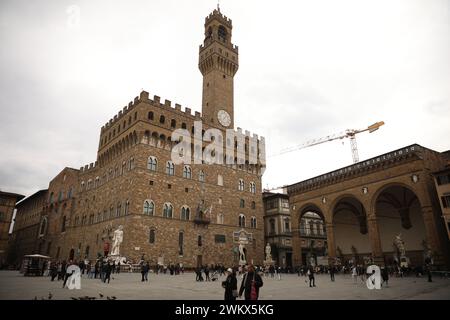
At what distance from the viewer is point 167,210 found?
3334cm

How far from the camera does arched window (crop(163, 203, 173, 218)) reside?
108 feet

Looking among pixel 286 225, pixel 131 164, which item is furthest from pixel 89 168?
pixel 286 225

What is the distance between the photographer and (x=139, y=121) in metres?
33.3

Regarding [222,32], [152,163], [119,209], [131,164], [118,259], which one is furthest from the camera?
[222,32]

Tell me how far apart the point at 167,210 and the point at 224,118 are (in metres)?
15.6

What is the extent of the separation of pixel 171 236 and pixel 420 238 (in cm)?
2467

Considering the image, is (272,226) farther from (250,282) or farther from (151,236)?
(250,282)

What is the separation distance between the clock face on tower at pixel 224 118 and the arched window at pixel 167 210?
13995mm

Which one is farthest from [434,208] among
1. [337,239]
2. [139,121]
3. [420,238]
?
[139,121]

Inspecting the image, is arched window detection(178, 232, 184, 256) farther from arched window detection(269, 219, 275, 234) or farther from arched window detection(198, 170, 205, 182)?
arched window detection(269, 219, 275, 234)

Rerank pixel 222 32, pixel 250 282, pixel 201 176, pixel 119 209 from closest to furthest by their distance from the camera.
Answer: pixel 250 282 < pixel 119 209 < pixel 201 176 < pixel 222 32

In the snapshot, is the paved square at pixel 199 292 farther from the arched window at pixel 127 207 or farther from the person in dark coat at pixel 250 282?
the arched window at pixel 127 207

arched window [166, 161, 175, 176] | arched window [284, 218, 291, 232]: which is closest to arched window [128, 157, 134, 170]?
arched window [166, 161, 175, 176]
